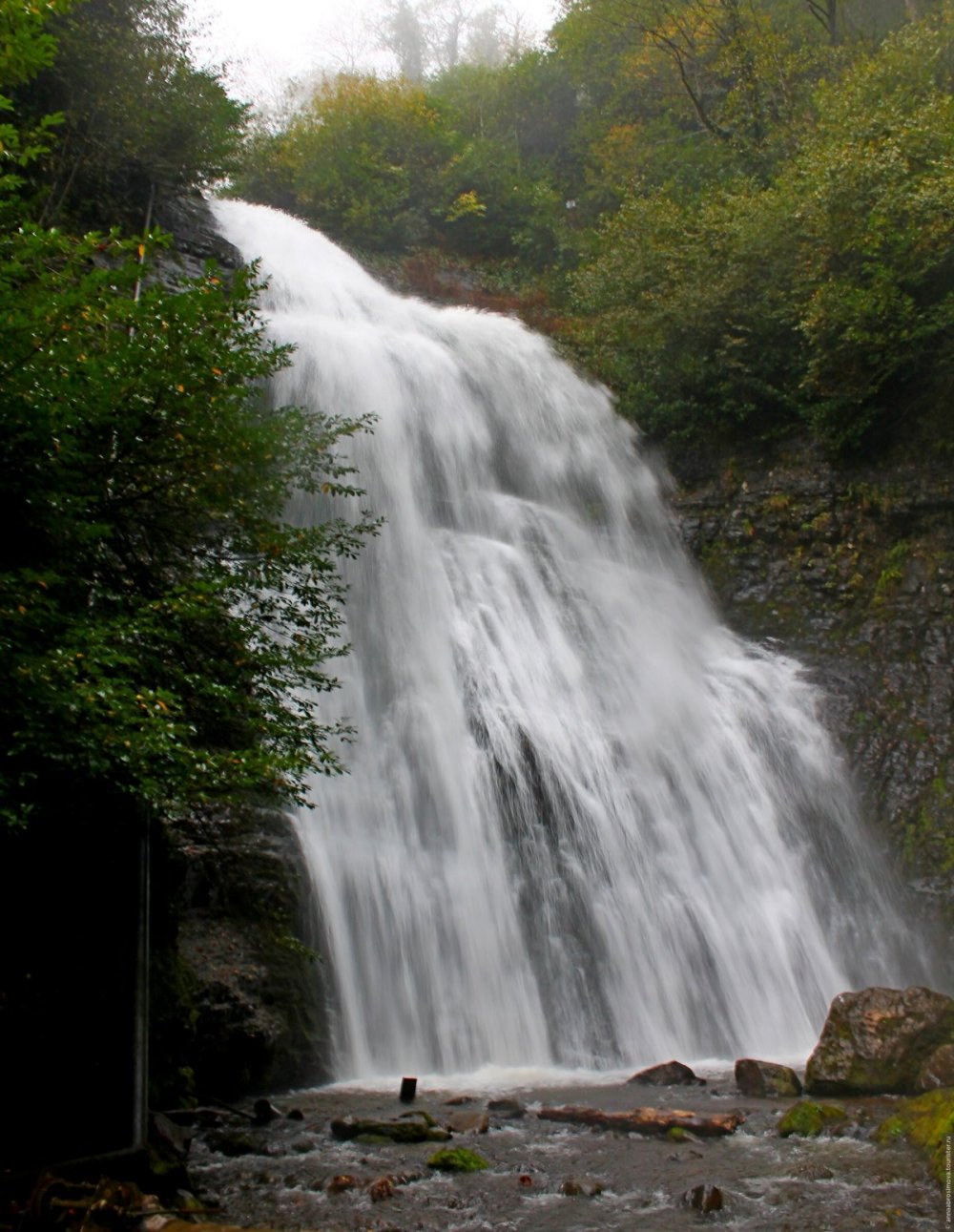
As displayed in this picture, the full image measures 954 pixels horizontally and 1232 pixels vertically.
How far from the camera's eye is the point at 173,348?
5223mm

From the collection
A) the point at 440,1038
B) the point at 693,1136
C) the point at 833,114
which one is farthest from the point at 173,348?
the point at 833,114

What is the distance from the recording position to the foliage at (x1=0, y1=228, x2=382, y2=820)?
425 cm

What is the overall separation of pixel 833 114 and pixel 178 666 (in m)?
17.9

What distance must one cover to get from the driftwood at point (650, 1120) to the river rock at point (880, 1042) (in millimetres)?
1066

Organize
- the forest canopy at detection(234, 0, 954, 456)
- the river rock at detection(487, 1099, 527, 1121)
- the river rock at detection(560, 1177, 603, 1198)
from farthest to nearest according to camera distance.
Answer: the forest canopy at detection(234, 0, 954, 456) < the river rock at detection(487, 1099, 527, 1121) < the river rock at detection(560, 1177, 603, 1198)

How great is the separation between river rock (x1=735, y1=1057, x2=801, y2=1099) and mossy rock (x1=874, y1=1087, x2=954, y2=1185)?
114 cm

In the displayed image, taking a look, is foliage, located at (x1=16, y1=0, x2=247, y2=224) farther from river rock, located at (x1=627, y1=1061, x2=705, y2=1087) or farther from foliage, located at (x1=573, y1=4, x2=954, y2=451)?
river rock, located at (x1=627, y1=1061, x2=705, y2=1087)

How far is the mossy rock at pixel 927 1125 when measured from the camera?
5.30 m

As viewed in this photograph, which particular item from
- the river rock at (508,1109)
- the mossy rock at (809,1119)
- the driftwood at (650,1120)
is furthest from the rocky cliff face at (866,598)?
the river rock at (508,1109)

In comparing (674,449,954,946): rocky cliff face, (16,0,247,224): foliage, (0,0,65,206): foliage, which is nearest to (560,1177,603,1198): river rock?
(0,0,65,206): foliage

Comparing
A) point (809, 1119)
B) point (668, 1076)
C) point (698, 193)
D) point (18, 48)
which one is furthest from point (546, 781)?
point (698, 193)

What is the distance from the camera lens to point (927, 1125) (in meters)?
5.64

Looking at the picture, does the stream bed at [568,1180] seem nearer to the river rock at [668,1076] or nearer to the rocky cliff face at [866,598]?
the river rock at [668,1076]

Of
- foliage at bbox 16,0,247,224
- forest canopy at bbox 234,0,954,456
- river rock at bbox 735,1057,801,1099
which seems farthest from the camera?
forest canopy at bbox 234,0,954,456
